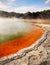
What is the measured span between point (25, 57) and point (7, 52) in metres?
1.26

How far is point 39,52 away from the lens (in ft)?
29.0

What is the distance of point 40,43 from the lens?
1045 cm

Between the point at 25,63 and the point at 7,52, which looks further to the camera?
the point at 7,52

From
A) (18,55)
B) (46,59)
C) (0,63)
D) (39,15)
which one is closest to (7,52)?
(18,55)

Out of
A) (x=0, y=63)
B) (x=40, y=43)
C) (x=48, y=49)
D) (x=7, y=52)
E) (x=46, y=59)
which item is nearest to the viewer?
(x=0, y=63)

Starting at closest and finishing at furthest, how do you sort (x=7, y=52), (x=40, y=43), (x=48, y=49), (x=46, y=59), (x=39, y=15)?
(x=46, y=59), (x=7, y=52), (x=48, y=49), (x=40, y=43), (x=39, y=15)

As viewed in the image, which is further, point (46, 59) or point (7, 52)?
point (7, 52)

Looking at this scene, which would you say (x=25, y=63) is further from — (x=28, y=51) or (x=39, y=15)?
(x=39, y=15)

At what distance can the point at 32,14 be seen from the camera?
4953 centimetres

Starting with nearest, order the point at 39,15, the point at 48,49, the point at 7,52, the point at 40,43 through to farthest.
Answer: the point at 7,52 < the point at 48,49 < the point at 40,43 < the point at 39,15

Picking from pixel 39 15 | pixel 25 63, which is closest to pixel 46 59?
pixel 25 63

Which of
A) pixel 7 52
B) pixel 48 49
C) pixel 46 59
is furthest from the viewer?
pixel 48 49

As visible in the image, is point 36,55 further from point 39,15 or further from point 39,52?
point 39,15

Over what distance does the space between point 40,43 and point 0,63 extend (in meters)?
3.96
